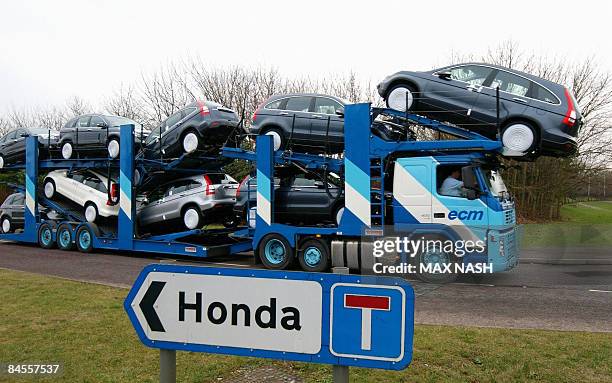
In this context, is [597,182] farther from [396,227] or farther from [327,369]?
[327,369]

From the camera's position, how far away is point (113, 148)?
13711mm

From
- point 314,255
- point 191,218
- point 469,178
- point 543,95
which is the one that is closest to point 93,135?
point 191,218

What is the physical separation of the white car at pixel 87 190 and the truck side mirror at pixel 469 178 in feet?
31.1

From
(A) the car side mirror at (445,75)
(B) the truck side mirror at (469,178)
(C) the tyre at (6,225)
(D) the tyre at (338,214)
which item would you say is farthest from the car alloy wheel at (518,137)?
(C) the tyre at (6,225)

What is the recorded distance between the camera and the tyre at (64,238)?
47.3ft

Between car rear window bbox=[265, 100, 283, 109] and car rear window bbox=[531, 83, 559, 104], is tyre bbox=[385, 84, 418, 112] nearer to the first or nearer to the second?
car rear window bbox=[531, 83, 559, 104]

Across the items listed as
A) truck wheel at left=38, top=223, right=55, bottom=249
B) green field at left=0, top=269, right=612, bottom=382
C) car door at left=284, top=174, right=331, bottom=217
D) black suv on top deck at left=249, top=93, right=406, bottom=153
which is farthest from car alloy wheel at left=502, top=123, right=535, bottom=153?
truck wheel at left=38, top=223, right=55, bottom=249

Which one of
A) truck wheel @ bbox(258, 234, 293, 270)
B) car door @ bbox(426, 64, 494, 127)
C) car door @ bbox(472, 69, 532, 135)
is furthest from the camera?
truck wheel @ bbox(258, 234, 293, 270)

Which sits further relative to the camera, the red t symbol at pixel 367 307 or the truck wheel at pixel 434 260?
the truck wheel at pixel 434 260

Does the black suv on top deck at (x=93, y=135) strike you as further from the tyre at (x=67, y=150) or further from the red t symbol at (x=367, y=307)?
the red t symbol at (x=367, y=307)

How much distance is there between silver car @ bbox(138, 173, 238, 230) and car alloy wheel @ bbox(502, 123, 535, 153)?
6.66 metres

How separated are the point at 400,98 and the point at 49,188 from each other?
11159mm

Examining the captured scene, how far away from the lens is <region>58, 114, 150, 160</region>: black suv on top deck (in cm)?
1380

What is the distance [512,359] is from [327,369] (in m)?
1.75
